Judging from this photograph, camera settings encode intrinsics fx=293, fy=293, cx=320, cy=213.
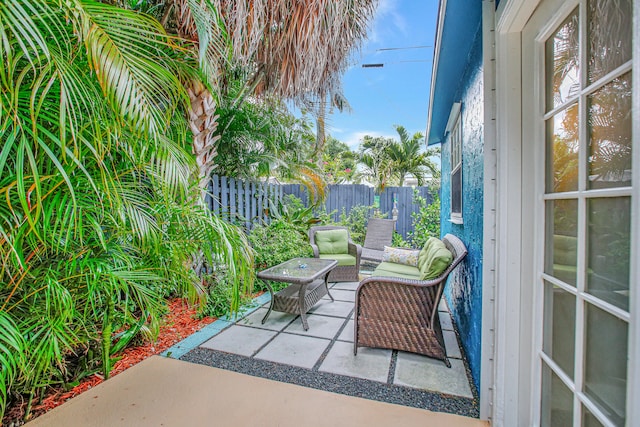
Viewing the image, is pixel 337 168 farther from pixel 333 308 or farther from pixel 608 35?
pixel 608 35

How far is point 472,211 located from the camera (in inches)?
96.2

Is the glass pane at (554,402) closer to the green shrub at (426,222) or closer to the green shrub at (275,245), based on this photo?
the green shrub at (275,245)

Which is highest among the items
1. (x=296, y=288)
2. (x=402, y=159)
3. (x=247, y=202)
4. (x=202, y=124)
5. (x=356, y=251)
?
(x=402, y=159)

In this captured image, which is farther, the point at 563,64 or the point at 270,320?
the point at 270,320

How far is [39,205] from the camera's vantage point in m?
1.14

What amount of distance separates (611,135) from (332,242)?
13.9 feet

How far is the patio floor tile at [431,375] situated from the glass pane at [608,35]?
6.59ft

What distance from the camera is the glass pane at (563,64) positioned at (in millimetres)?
1162

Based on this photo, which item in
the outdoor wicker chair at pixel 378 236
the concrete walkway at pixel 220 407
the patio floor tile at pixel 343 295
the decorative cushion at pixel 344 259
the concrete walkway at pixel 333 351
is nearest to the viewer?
the concrete walkway at pixel 220 407

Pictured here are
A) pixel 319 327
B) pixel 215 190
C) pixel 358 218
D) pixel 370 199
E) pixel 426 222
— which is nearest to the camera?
Result: pixel 319 327

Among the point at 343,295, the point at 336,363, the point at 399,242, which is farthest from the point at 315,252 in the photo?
the point at 399,242

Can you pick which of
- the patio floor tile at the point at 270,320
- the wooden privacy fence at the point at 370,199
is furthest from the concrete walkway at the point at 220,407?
the wooden privacy fence at the point at 370,199

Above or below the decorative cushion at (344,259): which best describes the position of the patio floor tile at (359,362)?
below

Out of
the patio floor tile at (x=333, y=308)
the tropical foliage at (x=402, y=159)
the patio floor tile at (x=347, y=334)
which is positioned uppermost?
the tropical foliage at (x=402, y=159)
